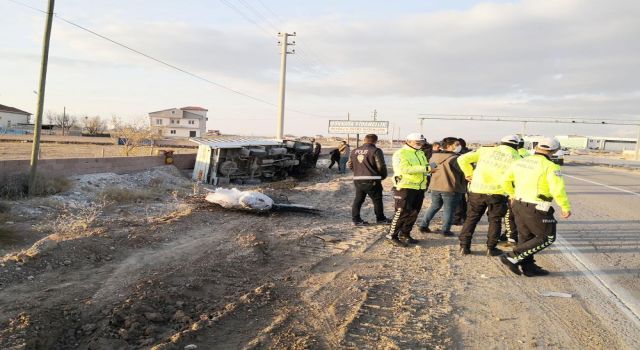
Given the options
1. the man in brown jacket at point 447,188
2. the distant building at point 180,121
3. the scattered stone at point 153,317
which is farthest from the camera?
the distant building at point 180,121

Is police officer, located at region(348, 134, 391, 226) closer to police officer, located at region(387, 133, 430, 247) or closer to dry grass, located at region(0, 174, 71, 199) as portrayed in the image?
police officer, located at region(387, 133, 430, 247)

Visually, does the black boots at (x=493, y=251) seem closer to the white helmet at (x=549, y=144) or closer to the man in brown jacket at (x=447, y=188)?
the man in brown jacket at (x=447, y=188)

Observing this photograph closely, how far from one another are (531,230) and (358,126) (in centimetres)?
4157

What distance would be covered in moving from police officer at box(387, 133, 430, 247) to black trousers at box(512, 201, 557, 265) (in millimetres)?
1539

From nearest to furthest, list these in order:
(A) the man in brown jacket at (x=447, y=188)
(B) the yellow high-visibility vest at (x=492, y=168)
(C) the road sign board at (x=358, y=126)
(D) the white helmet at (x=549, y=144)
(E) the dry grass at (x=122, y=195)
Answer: (D) the white helmet at (x=549, y=144)
(B) the yellow high-visibility vest at (x=492, y=168)
(A) the man in brown jacket at (x=447, y=188)
(E) the dry grass at (x=122, y=195)
(C) the road sign board at (x=358, y=126)

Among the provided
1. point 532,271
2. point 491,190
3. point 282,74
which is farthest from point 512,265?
point 282,74

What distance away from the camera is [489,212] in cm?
664

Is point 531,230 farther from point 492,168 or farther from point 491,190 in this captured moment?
point 492,168

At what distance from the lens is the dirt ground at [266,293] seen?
3.68 metres

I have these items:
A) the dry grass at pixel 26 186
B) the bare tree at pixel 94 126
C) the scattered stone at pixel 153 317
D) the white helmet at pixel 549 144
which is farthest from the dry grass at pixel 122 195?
the bare tree at pixel 94 126

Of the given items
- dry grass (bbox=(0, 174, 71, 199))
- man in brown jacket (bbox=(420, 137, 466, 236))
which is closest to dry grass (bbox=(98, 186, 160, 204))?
dry grass (bbox=(0, 174, 71, 199))

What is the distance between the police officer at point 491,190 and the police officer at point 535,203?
552mm

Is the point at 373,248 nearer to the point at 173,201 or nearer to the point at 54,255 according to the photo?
the point at 54,255

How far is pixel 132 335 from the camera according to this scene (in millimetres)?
3607
